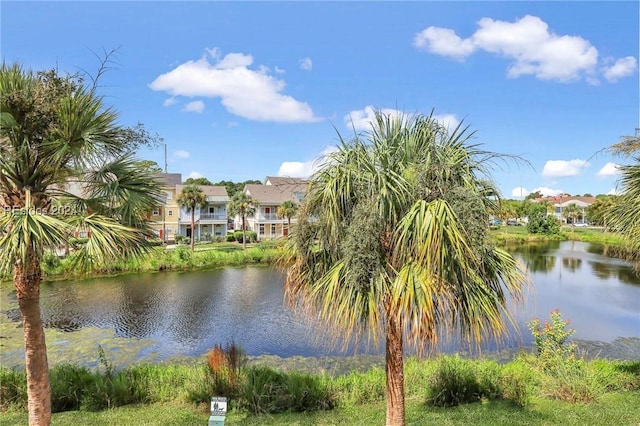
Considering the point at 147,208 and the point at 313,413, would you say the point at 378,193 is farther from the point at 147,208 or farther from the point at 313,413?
the point at 313,413

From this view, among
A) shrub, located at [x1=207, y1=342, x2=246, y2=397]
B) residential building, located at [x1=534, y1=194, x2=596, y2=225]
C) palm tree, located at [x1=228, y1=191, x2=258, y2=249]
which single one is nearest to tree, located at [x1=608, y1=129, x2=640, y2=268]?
shrub, located at [x1=207, y1=342, x2=246, y2=397]

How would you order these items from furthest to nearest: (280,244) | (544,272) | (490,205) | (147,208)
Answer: (544,272) → (147,208) → (280,244) → (490,205)

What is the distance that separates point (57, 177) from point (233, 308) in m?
13.5

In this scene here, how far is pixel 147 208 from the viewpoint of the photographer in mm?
6000

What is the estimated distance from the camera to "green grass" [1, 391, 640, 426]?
6062 mm

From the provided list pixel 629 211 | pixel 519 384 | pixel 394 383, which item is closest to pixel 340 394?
pixel 394 383

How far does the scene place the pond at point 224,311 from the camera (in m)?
13.3

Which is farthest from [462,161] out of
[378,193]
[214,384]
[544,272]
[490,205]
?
[544,272]

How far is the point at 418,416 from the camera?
253 inches

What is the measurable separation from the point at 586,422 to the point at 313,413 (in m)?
4.20

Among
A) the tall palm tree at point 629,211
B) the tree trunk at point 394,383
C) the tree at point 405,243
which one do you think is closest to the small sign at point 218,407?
the tree at point 405,243

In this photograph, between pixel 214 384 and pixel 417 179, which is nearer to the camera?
pixel 417 179

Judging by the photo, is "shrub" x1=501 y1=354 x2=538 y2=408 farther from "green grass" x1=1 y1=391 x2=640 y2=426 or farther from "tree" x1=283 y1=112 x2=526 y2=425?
"tree" x1=283 y1=112 x2=526 y2=425

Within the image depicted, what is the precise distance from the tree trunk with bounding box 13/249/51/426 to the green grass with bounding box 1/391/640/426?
113 cm
